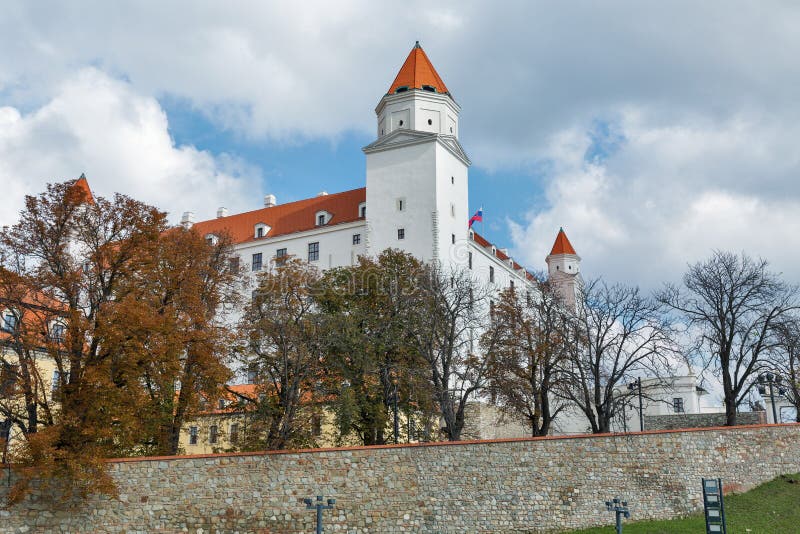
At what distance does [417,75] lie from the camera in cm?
5184

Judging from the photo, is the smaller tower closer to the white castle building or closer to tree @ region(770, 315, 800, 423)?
the white castle building

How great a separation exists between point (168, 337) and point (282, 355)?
5417 millimetres

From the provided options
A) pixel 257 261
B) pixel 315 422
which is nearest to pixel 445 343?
pixel 315 422

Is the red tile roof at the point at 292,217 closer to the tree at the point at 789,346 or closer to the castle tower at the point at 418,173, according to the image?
the castle tower at the point at 418,173

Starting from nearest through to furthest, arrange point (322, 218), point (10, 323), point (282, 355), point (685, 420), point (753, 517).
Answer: point (753, 517) → point (10, 323) → point (282, 355) → point (685, 420) → point (322, 218)

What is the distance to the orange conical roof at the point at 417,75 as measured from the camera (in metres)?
51.7

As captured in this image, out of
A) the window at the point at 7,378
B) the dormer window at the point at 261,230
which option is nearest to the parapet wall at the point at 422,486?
the window at the point at 7,378

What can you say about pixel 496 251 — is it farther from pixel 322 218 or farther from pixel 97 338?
pixel 97 338

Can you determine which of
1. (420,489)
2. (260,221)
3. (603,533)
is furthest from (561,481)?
(260,221)

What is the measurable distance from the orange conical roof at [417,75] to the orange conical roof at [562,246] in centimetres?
2303

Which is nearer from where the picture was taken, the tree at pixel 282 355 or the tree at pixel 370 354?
the tree at pixel 282 355

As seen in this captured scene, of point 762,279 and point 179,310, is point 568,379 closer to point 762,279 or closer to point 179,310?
point 762,279

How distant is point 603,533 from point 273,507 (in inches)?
360

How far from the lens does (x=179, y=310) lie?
26.9 metres
